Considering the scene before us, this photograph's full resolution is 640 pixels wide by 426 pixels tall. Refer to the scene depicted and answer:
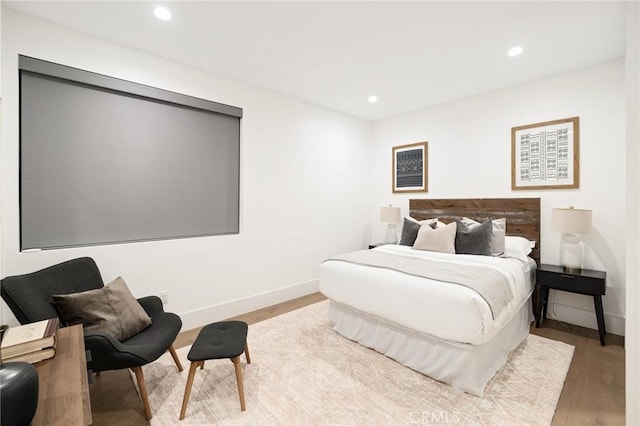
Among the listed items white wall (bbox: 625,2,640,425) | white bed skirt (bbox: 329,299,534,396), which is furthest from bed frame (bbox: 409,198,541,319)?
white wall (bbox: 625,2,640,425)

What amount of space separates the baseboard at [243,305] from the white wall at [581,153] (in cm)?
240

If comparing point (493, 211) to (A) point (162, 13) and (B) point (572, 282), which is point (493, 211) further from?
(A) point (162, 13)

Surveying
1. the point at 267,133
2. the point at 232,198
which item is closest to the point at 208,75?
the point at 267,133

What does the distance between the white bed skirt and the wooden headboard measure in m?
0.97

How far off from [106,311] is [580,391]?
3.32 m

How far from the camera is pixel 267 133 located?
3.68m

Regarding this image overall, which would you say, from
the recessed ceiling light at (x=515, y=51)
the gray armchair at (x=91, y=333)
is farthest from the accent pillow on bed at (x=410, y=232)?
the gray armchair at (x=91, y=333)

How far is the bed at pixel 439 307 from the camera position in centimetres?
197

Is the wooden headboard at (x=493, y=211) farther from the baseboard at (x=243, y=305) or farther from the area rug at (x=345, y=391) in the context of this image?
the baseboard at (x=243, y=305)

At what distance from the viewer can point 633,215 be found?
1.57m

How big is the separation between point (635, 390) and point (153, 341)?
9.39 ft

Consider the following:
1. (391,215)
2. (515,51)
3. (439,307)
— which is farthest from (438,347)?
(515,51)

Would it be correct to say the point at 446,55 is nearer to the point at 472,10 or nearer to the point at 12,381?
the point at 472,10

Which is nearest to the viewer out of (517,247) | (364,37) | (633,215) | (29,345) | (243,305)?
(29,345)
